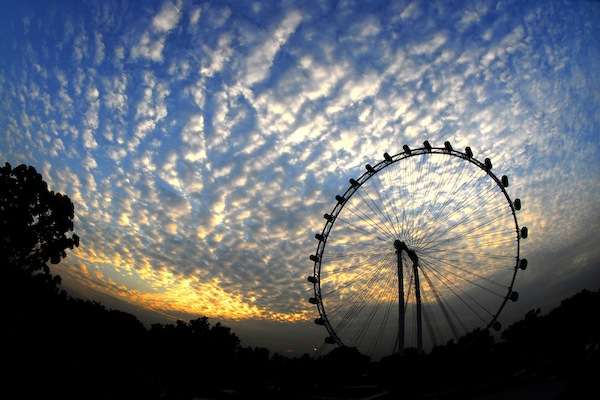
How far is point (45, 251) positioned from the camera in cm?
3012

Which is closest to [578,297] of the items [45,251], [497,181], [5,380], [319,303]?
[497,181]

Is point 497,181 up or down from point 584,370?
up

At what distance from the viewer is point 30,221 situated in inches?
1142

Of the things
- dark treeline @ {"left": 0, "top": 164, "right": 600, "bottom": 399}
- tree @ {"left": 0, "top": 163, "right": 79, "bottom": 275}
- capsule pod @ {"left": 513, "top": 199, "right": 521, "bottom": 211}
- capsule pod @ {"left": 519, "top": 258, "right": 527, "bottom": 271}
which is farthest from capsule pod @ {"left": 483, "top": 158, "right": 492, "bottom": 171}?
tree @ {"left": 0, "top": 163, "right": 79, "bottom": 275}

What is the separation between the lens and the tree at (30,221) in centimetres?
2753

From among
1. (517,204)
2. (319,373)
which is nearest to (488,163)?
(517,204)

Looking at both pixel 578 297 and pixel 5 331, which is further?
pixel 578 297

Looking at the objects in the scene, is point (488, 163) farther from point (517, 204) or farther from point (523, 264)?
point (523, 264)

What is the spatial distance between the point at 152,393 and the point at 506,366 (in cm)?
857

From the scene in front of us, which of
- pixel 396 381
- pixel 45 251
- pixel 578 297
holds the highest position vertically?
pixel 45 251

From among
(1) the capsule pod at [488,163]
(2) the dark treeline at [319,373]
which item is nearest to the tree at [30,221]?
(2) the dark treeline at [319,373]

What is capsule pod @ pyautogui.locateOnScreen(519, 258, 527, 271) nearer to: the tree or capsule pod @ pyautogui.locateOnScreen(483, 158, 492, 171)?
capsule pod @ pyautogui.locateOnScreen(483, 158, 492, 171)

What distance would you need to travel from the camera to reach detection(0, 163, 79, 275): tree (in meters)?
27.5

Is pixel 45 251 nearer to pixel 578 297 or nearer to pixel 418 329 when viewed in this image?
pixel 418 329
